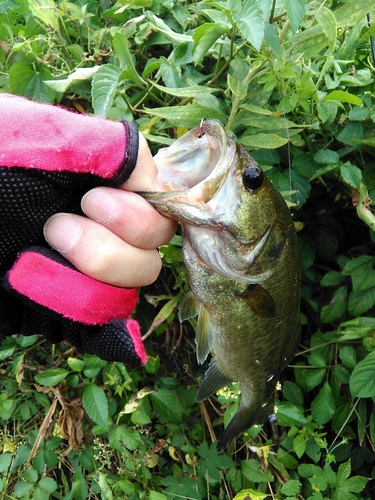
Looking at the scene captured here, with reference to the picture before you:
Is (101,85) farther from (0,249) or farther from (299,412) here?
(299,412)

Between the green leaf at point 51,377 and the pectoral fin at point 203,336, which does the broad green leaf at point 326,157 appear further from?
the green leaf at point 51,377

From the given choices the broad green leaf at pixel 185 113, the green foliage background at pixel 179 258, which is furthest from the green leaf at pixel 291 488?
the broad green leaf at pixel 185 113

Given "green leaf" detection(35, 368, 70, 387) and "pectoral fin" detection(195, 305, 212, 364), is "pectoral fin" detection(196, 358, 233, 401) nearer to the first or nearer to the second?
"pectoral fin" detection(195, 305, 212, 364)

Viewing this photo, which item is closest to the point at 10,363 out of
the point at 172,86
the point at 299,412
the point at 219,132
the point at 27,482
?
the point at 27,482

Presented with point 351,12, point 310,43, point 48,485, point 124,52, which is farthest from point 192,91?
point 48,485

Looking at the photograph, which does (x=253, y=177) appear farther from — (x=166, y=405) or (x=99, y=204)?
(x=166, y=405)
